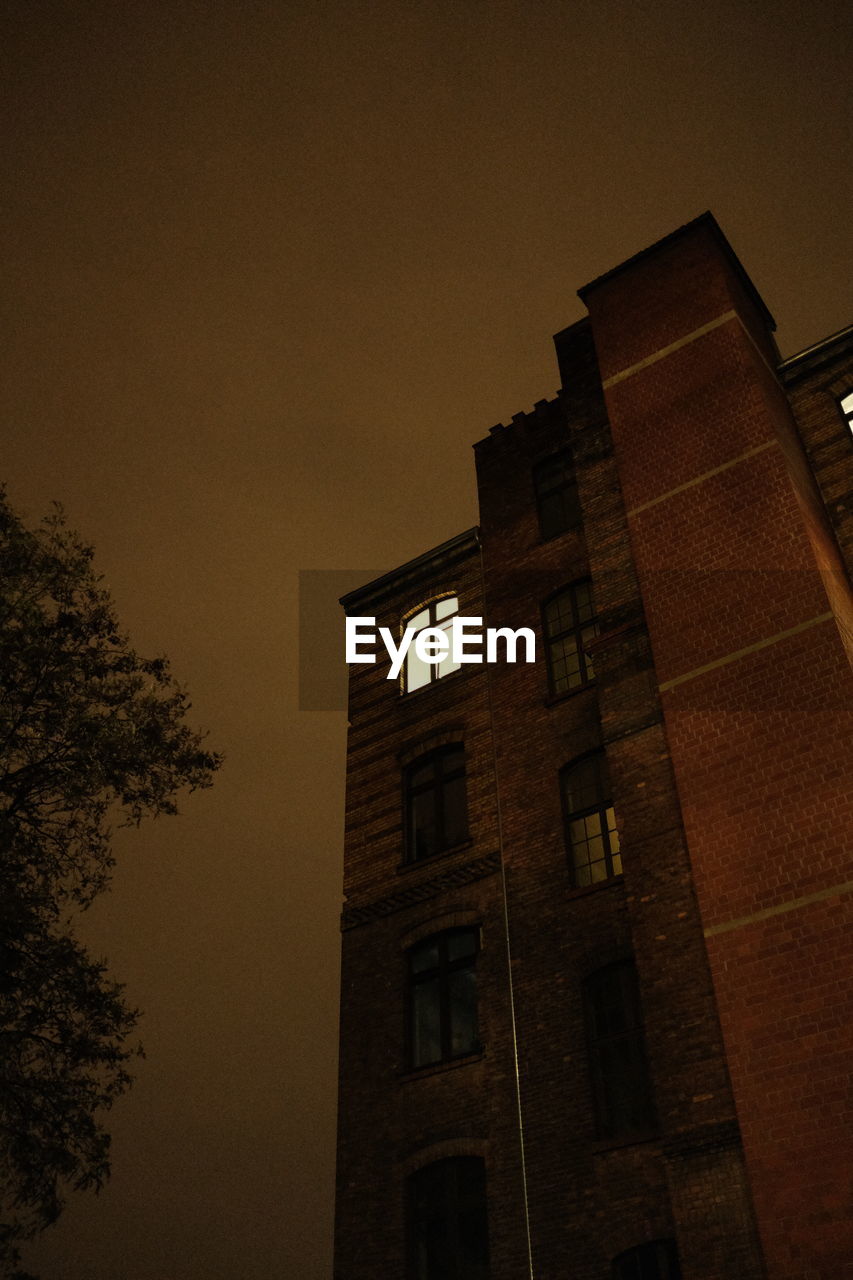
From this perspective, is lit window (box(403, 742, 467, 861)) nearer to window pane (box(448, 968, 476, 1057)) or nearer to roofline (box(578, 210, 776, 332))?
window pane (box(448, 968, 476, 1057))

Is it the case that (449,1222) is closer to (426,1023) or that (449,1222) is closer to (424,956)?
(426,1023)

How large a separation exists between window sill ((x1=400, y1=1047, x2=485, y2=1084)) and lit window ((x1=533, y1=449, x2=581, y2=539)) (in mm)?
8519

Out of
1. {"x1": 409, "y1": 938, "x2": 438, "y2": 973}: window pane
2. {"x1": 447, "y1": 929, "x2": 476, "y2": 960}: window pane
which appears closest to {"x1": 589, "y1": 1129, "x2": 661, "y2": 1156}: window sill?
{"x1": 447, "y1": 929, "x2": 476, "y2": 960}: window pane

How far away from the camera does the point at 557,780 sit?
1599cm

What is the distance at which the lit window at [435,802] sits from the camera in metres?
17.7

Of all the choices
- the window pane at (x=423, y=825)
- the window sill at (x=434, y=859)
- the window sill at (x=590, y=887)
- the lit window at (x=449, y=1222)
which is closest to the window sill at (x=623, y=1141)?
the lit window at (x=449, y=1222)

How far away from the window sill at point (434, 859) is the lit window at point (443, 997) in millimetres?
1215

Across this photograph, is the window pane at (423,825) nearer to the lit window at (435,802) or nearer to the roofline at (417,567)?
the lit window at (435,802)

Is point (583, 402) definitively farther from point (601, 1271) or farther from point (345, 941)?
point (601, 1271)

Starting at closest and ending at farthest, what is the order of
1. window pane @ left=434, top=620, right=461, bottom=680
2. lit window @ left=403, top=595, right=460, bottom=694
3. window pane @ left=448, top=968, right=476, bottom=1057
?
window pane @ left=448, top=968, right=476, bottom=1057
window pane @ left=434, top=620, right=461, bottom=680
lit window @ left=403, top=595, right=460, bottom=694

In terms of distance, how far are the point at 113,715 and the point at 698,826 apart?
297 inches

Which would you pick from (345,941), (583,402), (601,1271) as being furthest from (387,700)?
(601,1271)

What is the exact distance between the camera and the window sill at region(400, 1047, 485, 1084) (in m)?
15.0

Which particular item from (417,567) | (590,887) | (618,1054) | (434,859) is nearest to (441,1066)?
(618,1054)
